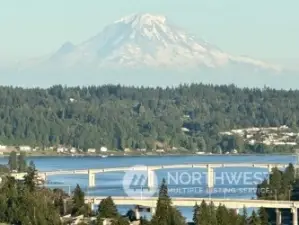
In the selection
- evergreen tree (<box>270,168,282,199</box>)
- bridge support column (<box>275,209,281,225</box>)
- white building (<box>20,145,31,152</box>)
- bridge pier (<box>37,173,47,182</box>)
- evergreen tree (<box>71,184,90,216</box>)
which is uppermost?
white building (<box>20,145,31,152</box>)

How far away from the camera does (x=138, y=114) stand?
142 m

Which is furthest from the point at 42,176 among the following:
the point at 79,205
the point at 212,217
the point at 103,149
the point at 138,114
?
the point at 138,114

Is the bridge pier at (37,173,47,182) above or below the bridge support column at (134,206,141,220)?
above

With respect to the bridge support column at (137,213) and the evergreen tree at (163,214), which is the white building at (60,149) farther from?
the evergreen tree at (163,214)

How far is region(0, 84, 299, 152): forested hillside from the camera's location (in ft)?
414

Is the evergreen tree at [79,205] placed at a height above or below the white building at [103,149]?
below

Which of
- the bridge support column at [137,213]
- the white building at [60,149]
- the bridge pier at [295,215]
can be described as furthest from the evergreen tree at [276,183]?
the white building at [60,149]

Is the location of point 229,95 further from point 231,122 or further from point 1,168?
point 1,168

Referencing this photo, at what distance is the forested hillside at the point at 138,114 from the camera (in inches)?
4970

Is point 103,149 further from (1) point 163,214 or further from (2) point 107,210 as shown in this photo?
(1) point 163,214

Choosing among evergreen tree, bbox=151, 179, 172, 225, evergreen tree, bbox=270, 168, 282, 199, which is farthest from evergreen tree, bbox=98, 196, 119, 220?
evergreen tree, bbox=270, 168, 282, 199

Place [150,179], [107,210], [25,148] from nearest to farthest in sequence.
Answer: [107,210] < [150,179] < [25,148]

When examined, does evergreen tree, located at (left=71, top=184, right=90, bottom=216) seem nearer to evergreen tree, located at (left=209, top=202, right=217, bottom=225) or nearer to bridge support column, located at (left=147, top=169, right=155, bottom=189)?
evergreen tree, located at (left=209, top=202, right=217, bottom=225)

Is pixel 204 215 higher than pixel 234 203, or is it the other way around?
pixel 234 203
